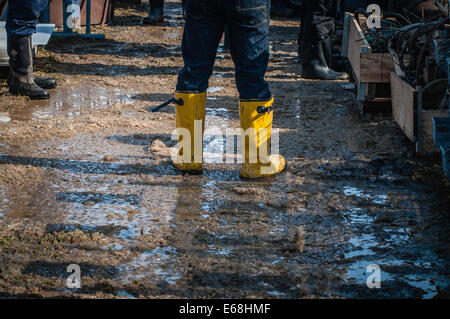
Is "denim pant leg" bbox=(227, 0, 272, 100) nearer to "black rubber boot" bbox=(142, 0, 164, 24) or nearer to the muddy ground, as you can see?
the muddy ground

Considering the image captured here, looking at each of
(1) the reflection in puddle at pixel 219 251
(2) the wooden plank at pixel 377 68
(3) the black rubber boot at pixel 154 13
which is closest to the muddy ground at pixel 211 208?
(1) the reflection in puddle at pixel 219 251

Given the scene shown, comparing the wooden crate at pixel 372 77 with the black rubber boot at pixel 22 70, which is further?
the black rubber boot at pixel 22 70

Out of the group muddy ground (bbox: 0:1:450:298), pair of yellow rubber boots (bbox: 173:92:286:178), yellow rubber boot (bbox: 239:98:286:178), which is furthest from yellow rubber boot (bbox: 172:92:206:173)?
yellow rubber boot (bbox: 239:98:286:178)

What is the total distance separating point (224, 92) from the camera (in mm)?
6691

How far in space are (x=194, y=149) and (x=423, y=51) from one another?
6.33 ft

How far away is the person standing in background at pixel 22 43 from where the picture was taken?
235 inches

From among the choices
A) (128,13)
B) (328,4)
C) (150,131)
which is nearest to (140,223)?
(150,131)

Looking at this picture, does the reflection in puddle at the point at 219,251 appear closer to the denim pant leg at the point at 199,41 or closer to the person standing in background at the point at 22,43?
the denim pant leg at the point at 199,41

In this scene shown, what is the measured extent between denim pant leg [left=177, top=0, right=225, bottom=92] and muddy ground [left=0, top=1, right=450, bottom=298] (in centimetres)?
67

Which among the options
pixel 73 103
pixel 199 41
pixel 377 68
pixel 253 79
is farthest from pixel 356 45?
pixel 73 103

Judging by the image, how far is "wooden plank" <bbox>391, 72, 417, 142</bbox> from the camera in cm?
450

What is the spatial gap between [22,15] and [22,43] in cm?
27

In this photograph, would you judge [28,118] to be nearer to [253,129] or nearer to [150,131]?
[150,131]

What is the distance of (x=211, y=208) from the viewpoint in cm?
385
